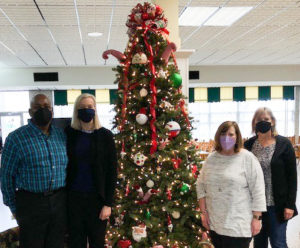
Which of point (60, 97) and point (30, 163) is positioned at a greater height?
point (60, 97)

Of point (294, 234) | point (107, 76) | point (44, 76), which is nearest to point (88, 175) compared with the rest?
point (294, 234)

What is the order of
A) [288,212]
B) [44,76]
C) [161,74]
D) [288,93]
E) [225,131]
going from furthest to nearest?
[288,93] < [44,76] < [161,74] < [288,212] < [225,131]

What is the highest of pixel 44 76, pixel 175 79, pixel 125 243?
pixel 44 76

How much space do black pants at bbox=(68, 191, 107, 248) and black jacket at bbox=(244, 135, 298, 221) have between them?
1.35 metres

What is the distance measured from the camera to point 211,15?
4.69 metres

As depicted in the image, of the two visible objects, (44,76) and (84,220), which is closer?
(84,220)

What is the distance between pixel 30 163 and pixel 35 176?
0.10m

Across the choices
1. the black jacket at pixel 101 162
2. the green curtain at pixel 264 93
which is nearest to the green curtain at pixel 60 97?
the green curtain at pixel 264 93

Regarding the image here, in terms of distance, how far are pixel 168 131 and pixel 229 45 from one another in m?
4.70

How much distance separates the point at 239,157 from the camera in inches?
85.0

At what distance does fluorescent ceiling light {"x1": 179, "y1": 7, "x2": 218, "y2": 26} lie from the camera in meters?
4.38

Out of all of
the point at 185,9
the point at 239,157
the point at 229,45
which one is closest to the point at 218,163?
the point at 239,157

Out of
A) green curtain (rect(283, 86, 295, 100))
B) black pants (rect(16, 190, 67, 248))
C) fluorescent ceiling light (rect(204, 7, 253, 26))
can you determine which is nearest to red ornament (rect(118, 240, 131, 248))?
black pants (rect(16, 190, 67, 248))

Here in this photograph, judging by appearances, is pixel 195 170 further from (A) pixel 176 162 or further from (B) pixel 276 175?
(B) pixel 276 175
